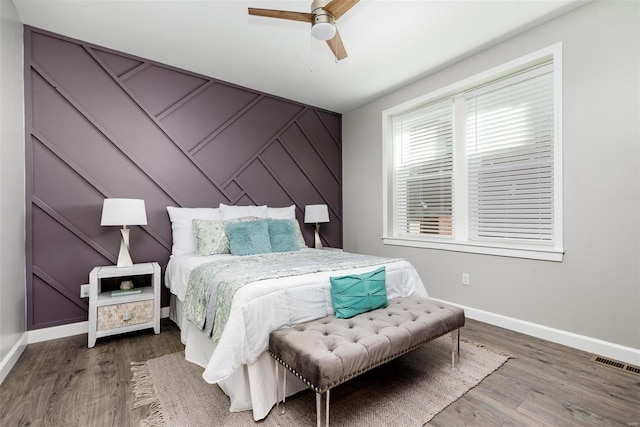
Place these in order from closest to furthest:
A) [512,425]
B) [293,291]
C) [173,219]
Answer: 1. [512,425]
2. [293,291]
3. [173,219]

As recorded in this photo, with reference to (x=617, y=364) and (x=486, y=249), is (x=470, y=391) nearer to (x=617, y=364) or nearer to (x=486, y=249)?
(x=617, y=364)

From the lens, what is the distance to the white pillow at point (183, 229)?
309cm

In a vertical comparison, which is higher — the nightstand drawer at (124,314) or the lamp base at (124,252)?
the lamp base at (124,252)

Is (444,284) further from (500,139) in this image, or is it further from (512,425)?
(512,425)

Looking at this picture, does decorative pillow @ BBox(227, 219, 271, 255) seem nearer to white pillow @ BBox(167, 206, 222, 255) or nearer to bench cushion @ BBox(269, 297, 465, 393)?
white pillow @ BBox(167, 206, 222, 255)

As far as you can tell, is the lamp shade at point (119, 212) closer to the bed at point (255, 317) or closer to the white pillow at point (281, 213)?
the bed at point (255, 317)

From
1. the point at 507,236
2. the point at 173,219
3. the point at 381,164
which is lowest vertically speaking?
the point at 507,236

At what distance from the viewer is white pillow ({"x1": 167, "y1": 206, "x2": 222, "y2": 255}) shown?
3086 mm

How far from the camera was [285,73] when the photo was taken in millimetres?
3451

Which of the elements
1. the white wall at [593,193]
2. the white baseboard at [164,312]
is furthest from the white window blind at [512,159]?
the white baseboard at [164,312]

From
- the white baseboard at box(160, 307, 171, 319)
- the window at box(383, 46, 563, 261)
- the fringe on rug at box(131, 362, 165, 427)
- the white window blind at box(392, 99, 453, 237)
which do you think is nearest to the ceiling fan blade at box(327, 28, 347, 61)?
the window at box(383, 46, 563, 261)

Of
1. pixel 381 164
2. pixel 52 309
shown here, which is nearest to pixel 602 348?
pixel 381 164

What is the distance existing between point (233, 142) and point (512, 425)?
3662 mm

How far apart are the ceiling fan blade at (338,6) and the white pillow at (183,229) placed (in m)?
2.37
